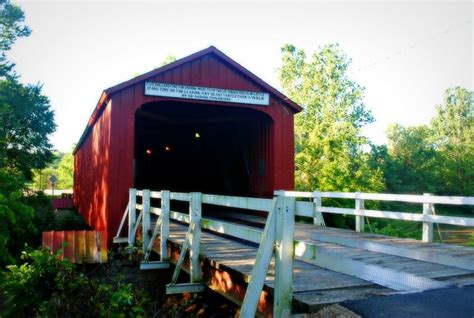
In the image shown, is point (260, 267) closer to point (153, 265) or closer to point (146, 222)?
point (153, 265)

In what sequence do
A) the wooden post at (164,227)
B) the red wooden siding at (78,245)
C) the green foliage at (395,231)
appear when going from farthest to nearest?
the green foliage at (395,231) → the red wooden siding at (78,245) → the wooden post at (164,227)

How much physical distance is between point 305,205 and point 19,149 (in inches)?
1121

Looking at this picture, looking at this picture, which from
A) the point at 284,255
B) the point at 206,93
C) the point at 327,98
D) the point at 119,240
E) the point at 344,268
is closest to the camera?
the point at 344,268

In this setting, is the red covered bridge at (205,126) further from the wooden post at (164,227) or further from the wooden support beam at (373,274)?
the wooden support beam at (373,274)

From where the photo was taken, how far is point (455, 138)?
178ft

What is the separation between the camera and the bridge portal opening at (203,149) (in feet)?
45.0

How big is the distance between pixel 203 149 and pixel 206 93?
685 centimetres

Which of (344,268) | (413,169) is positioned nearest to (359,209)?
(344,268)

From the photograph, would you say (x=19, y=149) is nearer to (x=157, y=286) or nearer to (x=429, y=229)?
(x=157, y=286)

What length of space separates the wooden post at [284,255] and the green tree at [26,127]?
24732mm

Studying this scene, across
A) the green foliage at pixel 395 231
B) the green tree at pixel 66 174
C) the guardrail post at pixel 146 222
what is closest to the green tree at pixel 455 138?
the green foliage at pixel 395 231

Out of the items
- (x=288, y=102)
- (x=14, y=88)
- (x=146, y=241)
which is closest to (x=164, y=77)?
(x=288, y=102)

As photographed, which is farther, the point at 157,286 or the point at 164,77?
the point at 164,77

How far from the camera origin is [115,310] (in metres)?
4.95
